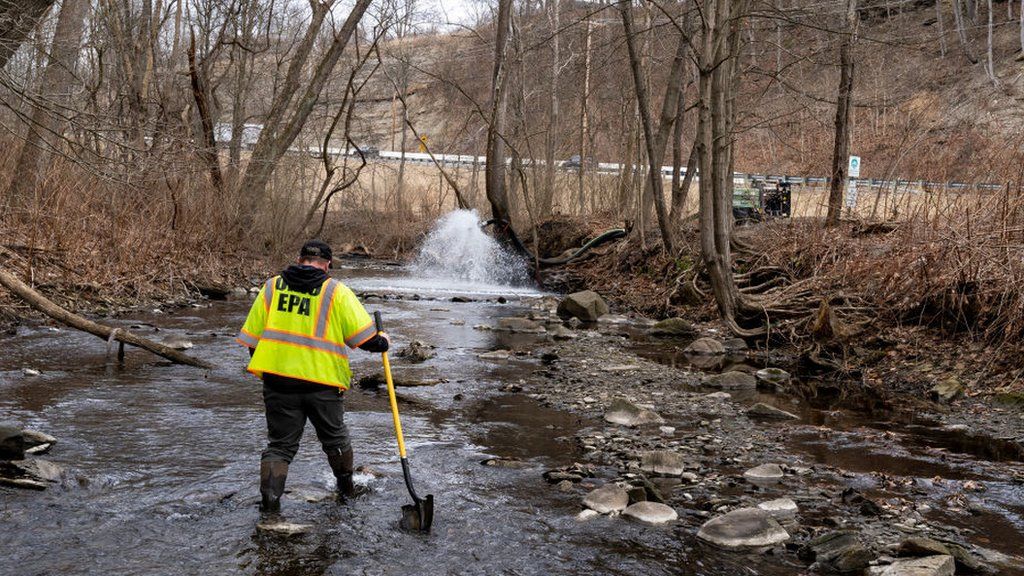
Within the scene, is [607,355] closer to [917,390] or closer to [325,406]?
[917,390]

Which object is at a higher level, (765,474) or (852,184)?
(852,184)

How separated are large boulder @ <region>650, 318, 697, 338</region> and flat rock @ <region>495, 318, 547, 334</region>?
1.82 meters

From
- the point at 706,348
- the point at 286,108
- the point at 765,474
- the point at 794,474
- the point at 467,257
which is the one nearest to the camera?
the point at 765,474

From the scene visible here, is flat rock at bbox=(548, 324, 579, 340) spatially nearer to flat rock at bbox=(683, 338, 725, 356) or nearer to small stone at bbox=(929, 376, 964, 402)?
flat rock at bbox=(683, 338, 725, 356)

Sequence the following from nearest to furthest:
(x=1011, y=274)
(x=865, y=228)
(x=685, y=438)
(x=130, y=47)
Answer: (x=685, y=438) → (x=1011, y=274) → (x=865, y=228) → (x=130, y=47)

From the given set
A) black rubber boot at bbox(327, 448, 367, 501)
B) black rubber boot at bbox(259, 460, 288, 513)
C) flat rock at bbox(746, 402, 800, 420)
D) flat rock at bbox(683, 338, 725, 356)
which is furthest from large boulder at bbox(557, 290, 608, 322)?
black rubber boot at bbox(259, 460, 288, 513)

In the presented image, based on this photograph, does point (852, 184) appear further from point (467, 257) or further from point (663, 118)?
point (467, 257)

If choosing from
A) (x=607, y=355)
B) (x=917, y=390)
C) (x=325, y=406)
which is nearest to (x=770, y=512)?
(x=325, y=406)

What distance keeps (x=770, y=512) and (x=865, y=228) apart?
33.3 ft

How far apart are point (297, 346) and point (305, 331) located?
104 mm

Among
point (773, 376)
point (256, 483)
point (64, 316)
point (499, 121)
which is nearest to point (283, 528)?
point (256, 483)

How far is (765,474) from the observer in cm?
690

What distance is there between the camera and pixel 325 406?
5922 mm

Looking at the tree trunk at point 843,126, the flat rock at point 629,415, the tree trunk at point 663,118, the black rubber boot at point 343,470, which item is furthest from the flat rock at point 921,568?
the tree trunk at point 663,118
